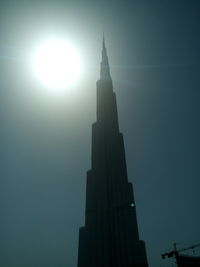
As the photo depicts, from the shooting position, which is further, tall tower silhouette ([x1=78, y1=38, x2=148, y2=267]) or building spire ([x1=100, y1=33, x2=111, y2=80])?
building spire ([x1=100, y1=33, x2=111, y2=80])

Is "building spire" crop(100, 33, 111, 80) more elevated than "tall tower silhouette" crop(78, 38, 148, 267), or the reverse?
"building spire" crop(100, 33, 111, 80)

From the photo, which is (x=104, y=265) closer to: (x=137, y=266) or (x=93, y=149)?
(x=137, y=266)

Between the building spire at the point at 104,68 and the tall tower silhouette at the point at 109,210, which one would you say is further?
the building spire at the point at 104,68

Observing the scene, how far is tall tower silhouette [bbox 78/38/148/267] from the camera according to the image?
115625 mm

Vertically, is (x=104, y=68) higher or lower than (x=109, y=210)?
higher

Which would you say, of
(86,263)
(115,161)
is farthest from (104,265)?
(115,161)

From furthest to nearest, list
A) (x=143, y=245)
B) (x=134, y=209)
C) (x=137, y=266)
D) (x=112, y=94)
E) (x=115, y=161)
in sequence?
1. (x=112, y=94)
2. (x=115, y=161)
3. (x=134, y=209)
4. (x=143, y=245)
5. (x=137, y=266)

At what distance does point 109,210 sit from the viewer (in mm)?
127062

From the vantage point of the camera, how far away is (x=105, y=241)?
392 feet

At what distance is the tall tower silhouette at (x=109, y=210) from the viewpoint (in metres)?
116

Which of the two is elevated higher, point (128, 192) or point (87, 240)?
point (128, 192)

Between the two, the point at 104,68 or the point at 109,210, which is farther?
the point at 104,68

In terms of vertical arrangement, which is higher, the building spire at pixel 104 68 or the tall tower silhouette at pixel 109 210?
the building spire at pixel 104 68

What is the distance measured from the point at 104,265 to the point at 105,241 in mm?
10984
